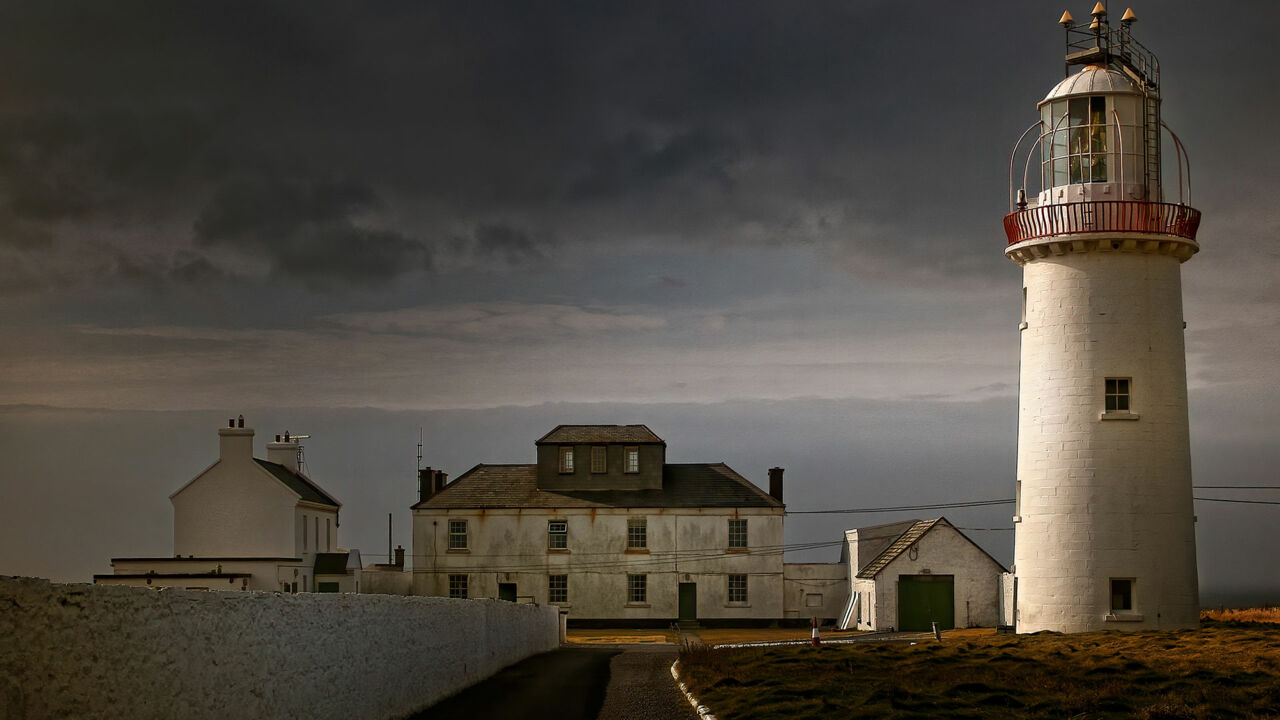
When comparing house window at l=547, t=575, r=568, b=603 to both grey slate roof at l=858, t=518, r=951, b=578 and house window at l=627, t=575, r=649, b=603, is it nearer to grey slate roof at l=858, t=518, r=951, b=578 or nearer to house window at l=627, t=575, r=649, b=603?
house window at l=627, t=575, r=649, b=603

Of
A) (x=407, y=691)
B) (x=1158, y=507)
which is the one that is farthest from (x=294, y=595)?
(x=1158, y=507)

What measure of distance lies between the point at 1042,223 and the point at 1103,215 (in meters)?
1.31

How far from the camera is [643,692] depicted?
2080cm

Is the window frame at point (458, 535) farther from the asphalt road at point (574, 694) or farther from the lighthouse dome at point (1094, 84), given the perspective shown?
the lighthouse dome at point (1094, 84)

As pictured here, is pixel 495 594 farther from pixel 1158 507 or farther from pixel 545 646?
pixel 1158 507

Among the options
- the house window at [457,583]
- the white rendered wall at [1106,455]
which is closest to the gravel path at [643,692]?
the white rendered wall at [1106,455]

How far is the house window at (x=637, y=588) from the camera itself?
52906mm

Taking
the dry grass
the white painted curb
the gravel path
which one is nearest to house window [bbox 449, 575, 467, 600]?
the gravel path

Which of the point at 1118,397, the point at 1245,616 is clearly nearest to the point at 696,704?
the point at 1118,397

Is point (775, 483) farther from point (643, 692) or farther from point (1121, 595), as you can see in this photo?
point (643, 692)

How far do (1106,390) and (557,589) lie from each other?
3096cm

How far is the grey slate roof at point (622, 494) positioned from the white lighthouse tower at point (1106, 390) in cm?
2592

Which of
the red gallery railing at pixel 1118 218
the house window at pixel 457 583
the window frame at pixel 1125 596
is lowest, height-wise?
the house window at pixel 457 583

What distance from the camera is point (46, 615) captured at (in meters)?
7.81
